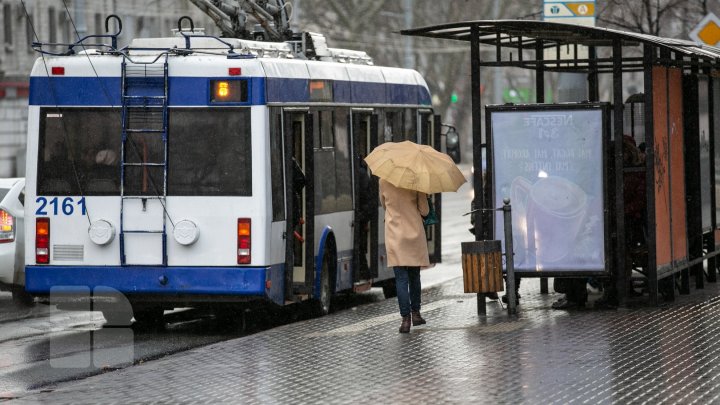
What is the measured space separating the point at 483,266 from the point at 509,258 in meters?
0.31

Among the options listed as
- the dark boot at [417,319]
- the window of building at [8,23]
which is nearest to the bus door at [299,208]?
the dark boot at [417,319]

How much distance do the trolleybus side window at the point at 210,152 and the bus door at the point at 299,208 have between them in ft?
2.31

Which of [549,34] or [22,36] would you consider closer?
[549,34]

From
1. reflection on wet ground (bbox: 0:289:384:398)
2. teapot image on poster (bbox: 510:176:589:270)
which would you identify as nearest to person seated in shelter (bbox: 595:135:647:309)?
teapot image on poster (bbox: 510:176:589:270)

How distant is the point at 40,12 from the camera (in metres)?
58.8

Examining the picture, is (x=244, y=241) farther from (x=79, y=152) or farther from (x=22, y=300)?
(x=22, y=300)

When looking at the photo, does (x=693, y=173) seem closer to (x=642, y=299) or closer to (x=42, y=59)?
(x=642, y=299)

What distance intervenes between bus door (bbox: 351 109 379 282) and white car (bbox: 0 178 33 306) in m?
3.72

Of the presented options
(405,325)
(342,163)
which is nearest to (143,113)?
(342,163)

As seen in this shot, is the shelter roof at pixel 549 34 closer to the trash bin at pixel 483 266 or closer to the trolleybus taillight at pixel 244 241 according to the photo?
the trash bin at pixel 483 266

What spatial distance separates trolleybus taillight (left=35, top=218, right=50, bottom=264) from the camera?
14484 millimetres

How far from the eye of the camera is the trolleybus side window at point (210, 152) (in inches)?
559

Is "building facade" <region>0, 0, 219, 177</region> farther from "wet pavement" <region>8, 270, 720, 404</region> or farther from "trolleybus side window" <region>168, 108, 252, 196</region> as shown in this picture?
"wet pavement" <region>8, 270, 720, 404</region>

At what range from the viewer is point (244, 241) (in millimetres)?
14102
